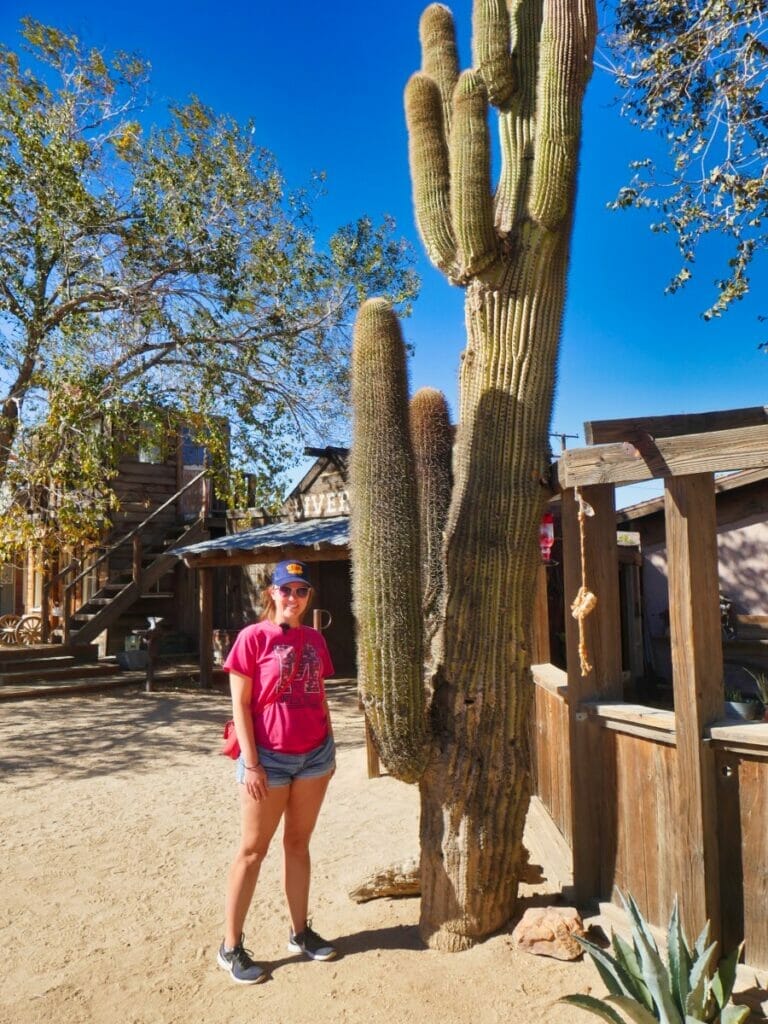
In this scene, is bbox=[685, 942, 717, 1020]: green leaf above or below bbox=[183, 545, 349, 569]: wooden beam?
below

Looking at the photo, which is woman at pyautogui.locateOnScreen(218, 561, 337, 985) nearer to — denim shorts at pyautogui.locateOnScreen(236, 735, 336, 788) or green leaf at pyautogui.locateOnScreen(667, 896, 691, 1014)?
denim shorts at pyautogui.locateOnScreen(236, 735, 336, 788)

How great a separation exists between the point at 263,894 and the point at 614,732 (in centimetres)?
232

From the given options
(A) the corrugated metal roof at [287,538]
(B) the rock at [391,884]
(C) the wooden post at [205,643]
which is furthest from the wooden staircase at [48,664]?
(B) the rock at [391,884]

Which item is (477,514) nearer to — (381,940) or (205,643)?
(381,940)

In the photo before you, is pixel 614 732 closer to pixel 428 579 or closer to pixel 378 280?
pixel 428 579

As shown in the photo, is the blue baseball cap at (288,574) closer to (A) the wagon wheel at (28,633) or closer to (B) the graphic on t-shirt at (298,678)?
(B) the graphic on t-shirt at (298,678)

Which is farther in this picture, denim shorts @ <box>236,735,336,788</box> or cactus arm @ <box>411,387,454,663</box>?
cactus arm @ <box>411,387,454,663</box>

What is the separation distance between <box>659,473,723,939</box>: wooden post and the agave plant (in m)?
0.27

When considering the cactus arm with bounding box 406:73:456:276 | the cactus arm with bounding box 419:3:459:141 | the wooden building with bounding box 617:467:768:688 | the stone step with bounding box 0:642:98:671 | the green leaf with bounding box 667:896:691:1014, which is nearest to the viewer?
the green leaf with bounding box 667:896:691:1014

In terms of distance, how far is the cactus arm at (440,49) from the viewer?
16.4ft

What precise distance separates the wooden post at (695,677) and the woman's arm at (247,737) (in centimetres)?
177

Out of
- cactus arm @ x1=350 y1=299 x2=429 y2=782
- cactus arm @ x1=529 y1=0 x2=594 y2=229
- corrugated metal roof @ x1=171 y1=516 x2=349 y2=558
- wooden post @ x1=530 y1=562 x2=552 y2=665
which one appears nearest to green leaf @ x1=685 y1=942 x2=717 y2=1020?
cactus arm @ x1=350 y1=299 x2=429 y2=782

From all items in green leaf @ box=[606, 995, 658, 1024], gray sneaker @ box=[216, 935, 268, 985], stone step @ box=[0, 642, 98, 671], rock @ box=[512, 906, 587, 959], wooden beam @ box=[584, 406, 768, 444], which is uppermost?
wooden beam @ box=[584, 406, 768, 444]

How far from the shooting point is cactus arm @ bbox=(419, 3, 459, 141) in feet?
16.4
